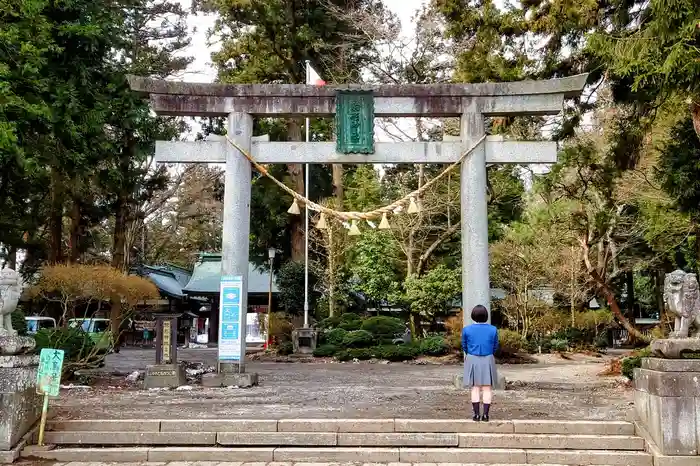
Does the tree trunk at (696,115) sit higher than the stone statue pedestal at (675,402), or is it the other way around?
the tree trunk at (696,115)

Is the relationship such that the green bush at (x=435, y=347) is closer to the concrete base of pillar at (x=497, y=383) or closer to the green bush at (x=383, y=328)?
the green bush at (x=383, y=328)

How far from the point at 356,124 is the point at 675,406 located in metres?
7.12

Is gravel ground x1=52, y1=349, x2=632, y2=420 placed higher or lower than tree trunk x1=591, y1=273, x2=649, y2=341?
lower

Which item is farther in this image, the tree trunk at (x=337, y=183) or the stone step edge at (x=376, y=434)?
the tree trunk at (x=337, y=183)

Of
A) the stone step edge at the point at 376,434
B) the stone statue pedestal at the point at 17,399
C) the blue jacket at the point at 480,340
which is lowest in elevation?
the stone step edge at the point at 376,434

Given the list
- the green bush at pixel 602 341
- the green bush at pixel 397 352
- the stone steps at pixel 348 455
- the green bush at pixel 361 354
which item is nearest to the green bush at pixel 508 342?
the green bush at pixel 397 352

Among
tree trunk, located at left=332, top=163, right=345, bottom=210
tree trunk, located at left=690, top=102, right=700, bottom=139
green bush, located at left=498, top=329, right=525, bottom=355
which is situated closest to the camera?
tree trunk, located at left=690, top=102, right=700, bottom=139

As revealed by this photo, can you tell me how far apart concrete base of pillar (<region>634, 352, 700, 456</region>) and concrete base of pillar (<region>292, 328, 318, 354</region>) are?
1581 centimetres

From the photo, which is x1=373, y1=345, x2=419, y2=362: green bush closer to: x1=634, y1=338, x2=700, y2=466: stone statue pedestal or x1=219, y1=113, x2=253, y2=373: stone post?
x1=219, y1=113, x2=253, y2=373: stone post

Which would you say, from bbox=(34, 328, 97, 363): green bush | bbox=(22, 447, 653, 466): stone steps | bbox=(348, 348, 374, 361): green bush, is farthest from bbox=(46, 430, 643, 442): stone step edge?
bbox=(348, 348, 374, 361): green bush

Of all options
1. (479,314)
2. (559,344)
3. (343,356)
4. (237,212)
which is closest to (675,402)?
(479,314)

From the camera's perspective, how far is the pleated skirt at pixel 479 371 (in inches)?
273

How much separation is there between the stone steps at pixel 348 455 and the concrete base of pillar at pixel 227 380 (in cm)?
416

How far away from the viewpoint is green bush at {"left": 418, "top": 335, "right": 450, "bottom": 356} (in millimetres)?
20016
